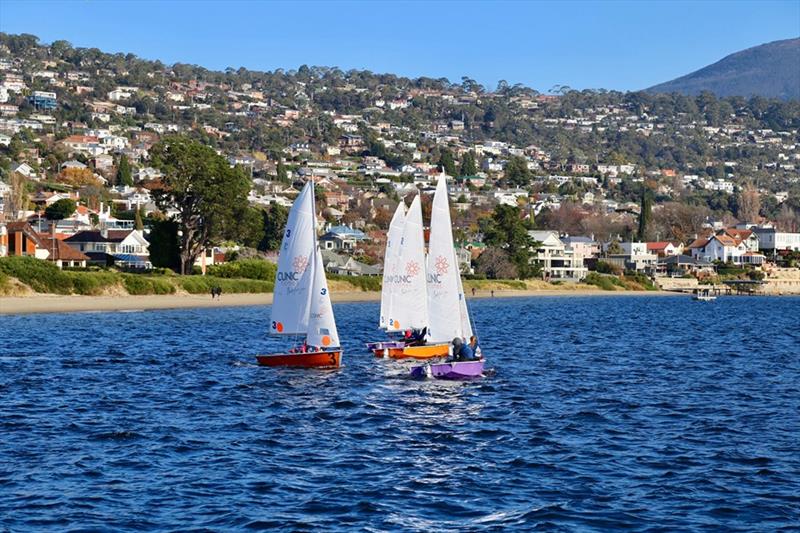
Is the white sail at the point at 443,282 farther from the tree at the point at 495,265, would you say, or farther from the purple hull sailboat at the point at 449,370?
the tree at the point at 495,265

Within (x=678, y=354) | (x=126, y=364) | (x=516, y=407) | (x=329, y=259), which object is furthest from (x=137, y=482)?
(x=329, y=259)

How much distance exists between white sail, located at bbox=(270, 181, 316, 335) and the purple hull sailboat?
4.52 meters

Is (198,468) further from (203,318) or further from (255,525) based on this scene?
(203,318)

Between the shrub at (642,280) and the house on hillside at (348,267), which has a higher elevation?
the house on hillside at (348,267)

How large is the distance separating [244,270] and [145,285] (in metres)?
19.4

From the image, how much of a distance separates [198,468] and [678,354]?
37.6 meters

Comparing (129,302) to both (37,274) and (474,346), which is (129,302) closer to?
(37,274)

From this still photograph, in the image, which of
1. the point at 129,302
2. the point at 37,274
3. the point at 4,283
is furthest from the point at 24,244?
the point at 4,283

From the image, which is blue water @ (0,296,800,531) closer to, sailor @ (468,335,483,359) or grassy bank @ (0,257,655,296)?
sailor @ (468,335,483,359)

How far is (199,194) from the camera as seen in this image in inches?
4023

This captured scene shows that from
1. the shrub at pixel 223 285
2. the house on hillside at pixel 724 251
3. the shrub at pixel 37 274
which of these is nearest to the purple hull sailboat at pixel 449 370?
the shrub at pixel 37 274

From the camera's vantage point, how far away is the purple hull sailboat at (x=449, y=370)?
1628 inches

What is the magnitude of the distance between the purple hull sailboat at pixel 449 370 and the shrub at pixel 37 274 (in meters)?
49.6

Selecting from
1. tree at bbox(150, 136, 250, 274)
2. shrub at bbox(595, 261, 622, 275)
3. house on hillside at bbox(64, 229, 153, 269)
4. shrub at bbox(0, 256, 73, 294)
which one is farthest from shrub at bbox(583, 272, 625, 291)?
shrub at bbox(0, 256, 73, 294)
